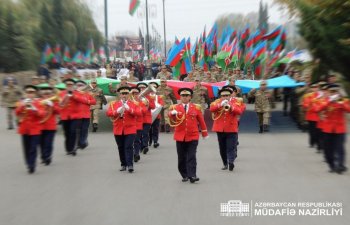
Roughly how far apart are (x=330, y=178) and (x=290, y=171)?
1014 mm

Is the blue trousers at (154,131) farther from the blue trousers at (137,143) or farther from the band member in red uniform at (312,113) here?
the band member in red uniform at (312,113)

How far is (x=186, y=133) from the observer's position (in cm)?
1068

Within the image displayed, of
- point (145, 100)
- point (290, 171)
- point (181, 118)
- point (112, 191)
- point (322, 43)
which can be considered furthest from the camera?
point (322, 43)

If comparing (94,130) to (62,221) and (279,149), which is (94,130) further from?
(62,221)

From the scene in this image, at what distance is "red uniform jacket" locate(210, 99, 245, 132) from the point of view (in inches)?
472

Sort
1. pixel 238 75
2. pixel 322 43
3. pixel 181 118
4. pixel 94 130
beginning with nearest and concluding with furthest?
1. pixel 181 118
2. pixel 322 43
3. pixel 94 130
4. pixel 238 75

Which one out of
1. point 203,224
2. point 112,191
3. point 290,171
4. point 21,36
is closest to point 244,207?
point 203,224

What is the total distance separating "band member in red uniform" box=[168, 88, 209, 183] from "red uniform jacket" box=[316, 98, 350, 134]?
96.6 inches

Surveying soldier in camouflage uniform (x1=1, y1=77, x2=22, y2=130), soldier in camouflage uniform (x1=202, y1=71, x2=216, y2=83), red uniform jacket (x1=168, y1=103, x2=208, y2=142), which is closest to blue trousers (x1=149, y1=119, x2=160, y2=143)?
red uniform jacket (x1=168, y1=103, x2=208, y2=142)

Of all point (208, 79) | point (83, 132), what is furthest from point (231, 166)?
point (208, 79)

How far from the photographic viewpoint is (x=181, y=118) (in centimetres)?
1080

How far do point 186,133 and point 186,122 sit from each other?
21 centimetres

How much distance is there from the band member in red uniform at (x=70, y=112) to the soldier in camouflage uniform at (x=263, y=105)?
21.1 feet

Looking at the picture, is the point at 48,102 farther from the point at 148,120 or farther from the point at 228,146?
the point at 228,146
